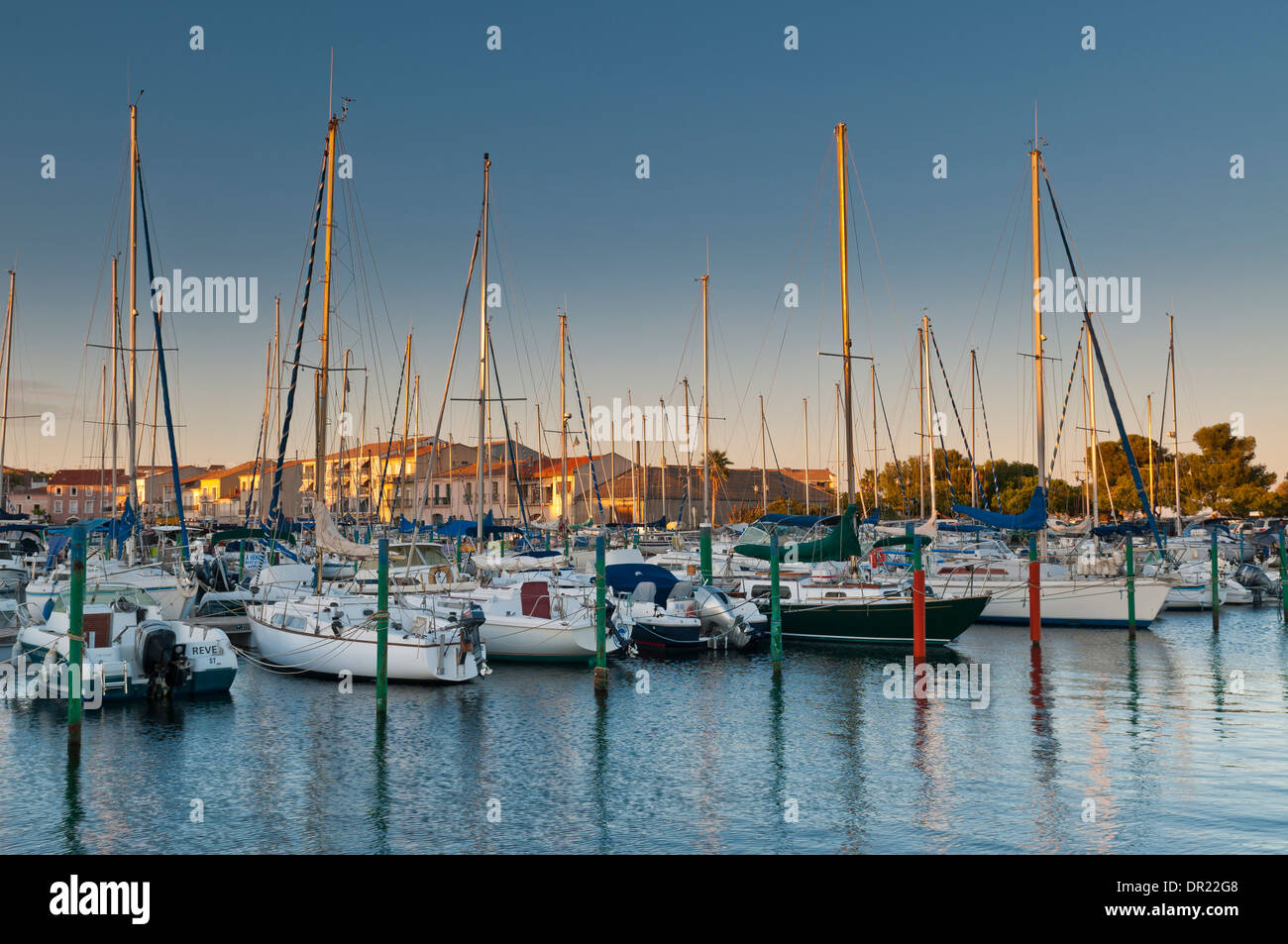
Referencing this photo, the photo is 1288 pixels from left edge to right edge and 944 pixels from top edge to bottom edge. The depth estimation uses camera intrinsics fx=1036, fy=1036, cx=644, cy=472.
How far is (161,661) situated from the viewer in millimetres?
21781

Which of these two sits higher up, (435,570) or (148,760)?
(435,570)

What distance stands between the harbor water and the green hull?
4.11m

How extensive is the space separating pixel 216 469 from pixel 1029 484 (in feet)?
428

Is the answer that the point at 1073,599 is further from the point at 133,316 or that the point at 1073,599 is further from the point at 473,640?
the point at 133,316

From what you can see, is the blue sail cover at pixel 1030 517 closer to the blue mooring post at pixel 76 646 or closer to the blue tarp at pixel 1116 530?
the blue tarp at pixel 1116 530

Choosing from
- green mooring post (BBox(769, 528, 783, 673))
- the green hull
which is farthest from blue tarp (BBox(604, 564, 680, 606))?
green mooring post (BBox(769, 528, 783, 673))

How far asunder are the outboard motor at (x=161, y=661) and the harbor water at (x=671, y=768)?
52cm

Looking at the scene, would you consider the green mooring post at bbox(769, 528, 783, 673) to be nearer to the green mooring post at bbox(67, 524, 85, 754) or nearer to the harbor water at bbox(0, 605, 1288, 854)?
the harbor water at bbox(0, 605, 1288, 854)

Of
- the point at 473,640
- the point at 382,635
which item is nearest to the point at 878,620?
the point at 473,640

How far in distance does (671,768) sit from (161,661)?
11661 millimetres
